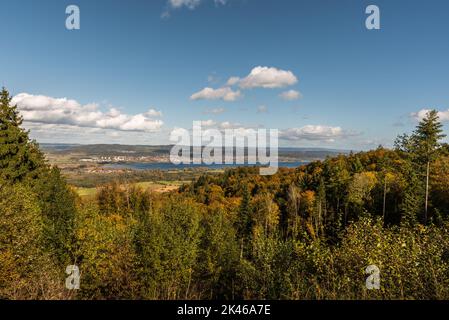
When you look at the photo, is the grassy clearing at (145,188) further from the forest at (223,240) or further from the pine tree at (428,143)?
the pine tree at (428,143)

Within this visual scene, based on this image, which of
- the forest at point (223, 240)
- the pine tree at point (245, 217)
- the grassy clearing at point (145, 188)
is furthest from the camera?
the grassy clearing at point (145, 188)

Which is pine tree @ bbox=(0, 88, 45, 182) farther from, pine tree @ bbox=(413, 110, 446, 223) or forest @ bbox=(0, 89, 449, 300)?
pine tree @ bbox=(413, 110, 446, 223)

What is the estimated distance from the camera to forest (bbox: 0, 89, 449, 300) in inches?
335

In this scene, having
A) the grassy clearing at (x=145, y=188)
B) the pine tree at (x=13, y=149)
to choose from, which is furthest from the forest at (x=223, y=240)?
the grassy clearing at (x=145, y=188)

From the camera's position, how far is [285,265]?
40.9ft

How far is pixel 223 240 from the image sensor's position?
103ft

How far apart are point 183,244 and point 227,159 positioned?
112445 millimetres

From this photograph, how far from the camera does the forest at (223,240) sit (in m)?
8.51

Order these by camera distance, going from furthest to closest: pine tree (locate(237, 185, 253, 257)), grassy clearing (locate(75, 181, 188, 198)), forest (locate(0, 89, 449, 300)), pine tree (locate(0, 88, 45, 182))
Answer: grassy clearing (locate(75, 181, 188, 198)) < pine tree (locate(237, 185, 253, 257)) < pine tree (locate(0, 88, 45, 182)) < forest (locate(0, 89, 449, 300))

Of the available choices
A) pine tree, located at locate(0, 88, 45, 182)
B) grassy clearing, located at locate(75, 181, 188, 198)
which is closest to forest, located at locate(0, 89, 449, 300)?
pine tree, located at locate(0, 88, 45, 182)

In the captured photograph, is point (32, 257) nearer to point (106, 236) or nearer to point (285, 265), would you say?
point (106, 236)
